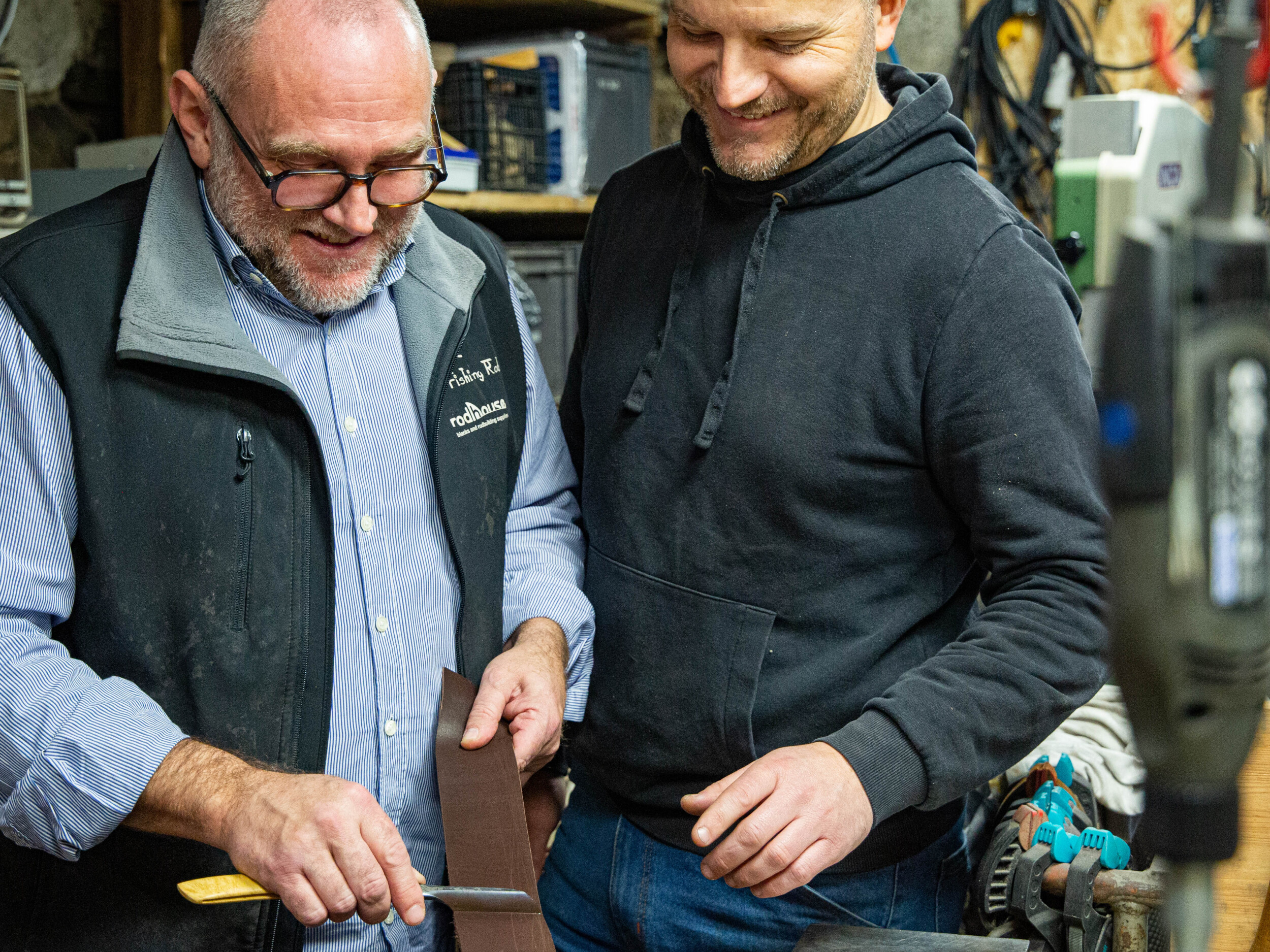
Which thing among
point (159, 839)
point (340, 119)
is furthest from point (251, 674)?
point (340, 119)

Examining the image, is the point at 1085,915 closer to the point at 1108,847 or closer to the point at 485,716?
the point at 1108,847

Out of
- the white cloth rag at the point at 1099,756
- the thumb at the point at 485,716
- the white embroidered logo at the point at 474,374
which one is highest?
the white embroidered logo at the point at 474,374

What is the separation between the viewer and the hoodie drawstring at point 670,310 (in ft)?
4.49

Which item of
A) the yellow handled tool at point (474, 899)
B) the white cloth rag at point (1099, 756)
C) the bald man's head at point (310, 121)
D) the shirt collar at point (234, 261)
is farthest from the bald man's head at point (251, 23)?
the white cloth rag at point (1099, 756)

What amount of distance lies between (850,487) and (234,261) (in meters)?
0.72

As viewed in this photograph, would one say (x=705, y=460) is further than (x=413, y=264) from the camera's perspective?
No

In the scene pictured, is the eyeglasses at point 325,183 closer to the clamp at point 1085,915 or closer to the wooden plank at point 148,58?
the clamp at point 1085,915

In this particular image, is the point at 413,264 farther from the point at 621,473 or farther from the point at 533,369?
the point at 621,473

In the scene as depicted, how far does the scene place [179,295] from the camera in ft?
3.98

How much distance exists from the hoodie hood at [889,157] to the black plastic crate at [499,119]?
5.35 feet

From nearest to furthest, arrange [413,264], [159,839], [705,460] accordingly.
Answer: [159,839], [705,460], [413,264]

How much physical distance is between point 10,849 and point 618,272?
0.95 meters

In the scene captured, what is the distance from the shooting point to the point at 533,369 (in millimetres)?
1559

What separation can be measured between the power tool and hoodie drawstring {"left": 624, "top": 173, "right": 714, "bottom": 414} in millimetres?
980
